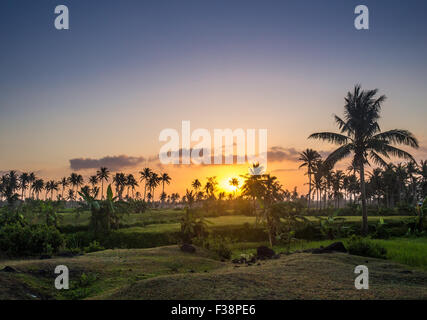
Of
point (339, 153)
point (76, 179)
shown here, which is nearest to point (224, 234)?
point (339, 153)

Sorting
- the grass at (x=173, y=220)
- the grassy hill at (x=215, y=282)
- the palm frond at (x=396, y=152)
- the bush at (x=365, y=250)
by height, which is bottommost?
the grass at (x=173, y=220)

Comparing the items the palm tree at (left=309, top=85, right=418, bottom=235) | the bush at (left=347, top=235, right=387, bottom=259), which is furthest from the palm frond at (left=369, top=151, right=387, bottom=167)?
the bush at (left=347, top=235, right=387, bottom=259)

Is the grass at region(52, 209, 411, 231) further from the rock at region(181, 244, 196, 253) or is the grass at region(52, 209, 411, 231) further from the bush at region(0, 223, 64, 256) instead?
the bush at region(0, 223, 64, 256)

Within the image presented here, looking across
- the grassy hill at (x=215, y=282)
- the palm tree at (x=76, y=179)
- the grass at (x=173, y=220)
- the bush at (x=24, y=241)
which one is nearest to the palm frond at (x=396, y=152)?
the grass at (x=173, y=220)

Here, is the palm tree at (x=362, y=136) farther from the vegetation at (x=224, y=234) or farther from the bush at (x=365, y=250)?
the bush at (x=365, y=250)

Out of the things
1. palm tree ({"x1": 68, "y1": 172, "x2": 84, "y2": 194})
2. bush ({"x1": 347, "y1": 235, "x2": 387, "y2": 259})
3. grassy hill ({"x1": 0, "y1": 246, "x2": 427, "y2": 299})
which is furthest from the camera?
palm tree ({"x1": 68, "y1": 172, "x2": 84, "y2": 194})

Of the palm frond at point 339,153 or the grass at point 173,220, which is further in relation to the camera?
the grass at point 173,220

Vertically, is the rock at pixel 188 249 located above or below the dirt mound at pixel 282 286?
below

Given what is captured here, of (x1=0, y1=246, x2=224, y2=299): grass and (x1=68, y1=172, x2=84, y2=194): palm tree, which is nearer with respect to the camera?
(x1=0, y1=246, x2=224, y2=299): grass

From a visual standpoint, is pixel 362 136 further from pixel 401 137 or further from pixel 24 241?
pixel 24 241

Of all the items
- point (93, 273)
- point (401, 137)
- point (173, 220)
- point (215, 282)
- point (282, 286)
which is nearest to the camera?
point (282, 286)

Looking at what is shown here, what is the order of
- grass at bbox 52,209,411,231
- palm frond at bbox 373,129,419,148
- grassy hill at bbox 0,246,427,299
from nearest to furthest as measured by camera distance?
grassy hill at bbox 0,246,427,299 < palm frond at bbox 373,129,419,148 < grass at bbox 52,209,411,231

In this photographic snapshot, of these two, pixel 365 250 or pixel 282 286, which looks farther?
pixel 365 250
